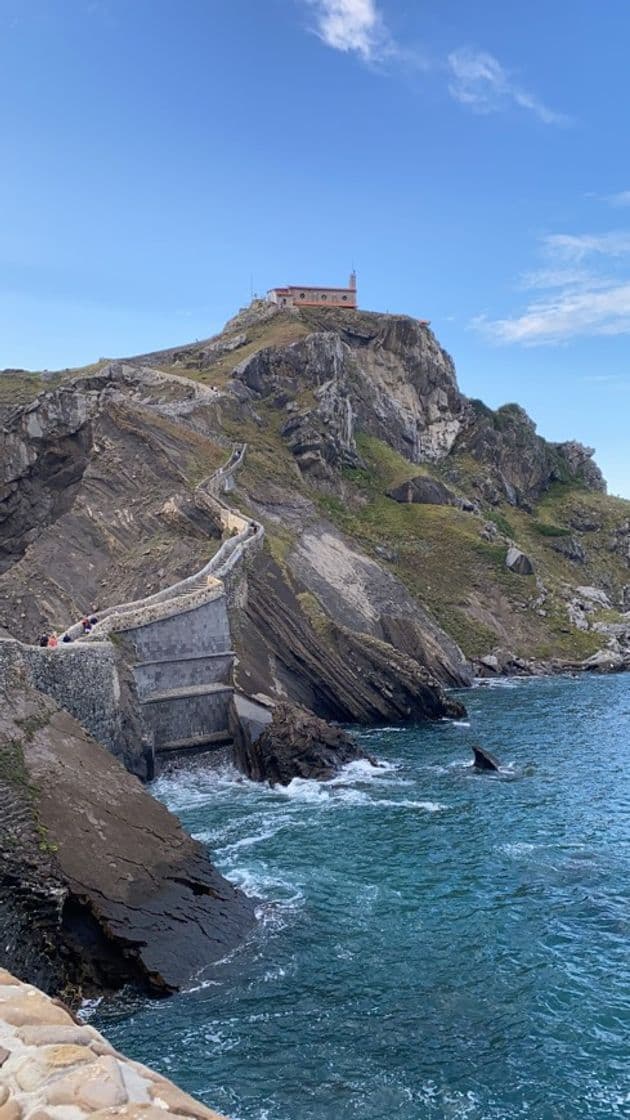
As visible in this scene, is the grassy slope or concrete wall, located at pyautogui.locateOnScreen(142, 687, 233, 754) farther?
the grassy slope

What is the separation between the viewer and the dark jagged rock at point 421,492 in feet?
277

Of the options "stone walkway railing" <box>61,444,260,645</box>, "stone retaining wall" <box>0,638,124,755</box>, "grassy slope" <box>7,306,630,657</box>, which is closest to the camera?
"stone retaining wall" <box>0,638,124,755</box>

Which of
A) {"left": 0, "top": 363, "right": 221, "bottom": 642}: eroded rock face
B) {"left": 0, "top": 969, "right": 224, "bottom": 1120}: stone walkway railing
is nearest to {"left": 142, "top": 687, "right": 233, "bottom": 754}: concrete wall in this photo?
{"left": 0, "top": 363, "right": 221, "bottom": 642}: eroded rock face

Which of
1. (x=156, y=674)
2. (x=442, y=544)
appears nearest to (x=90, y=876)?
(x=156, y=674)

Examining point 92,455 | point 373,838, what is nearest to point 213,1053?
point 373,838

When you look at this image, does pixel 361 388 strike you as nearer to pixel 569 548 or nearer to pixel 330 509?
pixel 330 509

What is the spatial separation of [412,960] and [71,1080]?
14673mm

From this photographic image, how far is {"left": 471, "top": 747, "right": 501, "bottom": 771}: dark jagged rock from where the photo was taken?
3769cm

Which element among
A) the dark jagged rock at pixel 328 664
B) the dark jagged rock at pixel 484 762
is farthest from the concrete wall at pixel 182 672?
the dark jagged rock at pixel 484 762

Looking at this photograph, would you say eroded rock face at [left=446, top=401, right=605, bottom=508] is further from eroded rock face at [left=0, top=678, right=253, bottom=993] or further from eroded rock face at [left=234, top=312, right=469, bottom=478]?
eroded rock face at [left=0, top=678, right=253, bottom=993]

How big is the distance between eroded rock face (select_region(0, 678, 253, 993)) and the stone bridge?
788 centimetres

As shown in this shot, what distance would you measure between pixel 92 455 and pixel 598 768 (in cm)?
4231

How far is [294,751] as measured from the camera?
37375 mm

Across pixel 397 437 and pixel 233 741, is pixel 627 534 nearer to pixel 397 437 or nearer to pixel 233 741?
pixel 397 437
